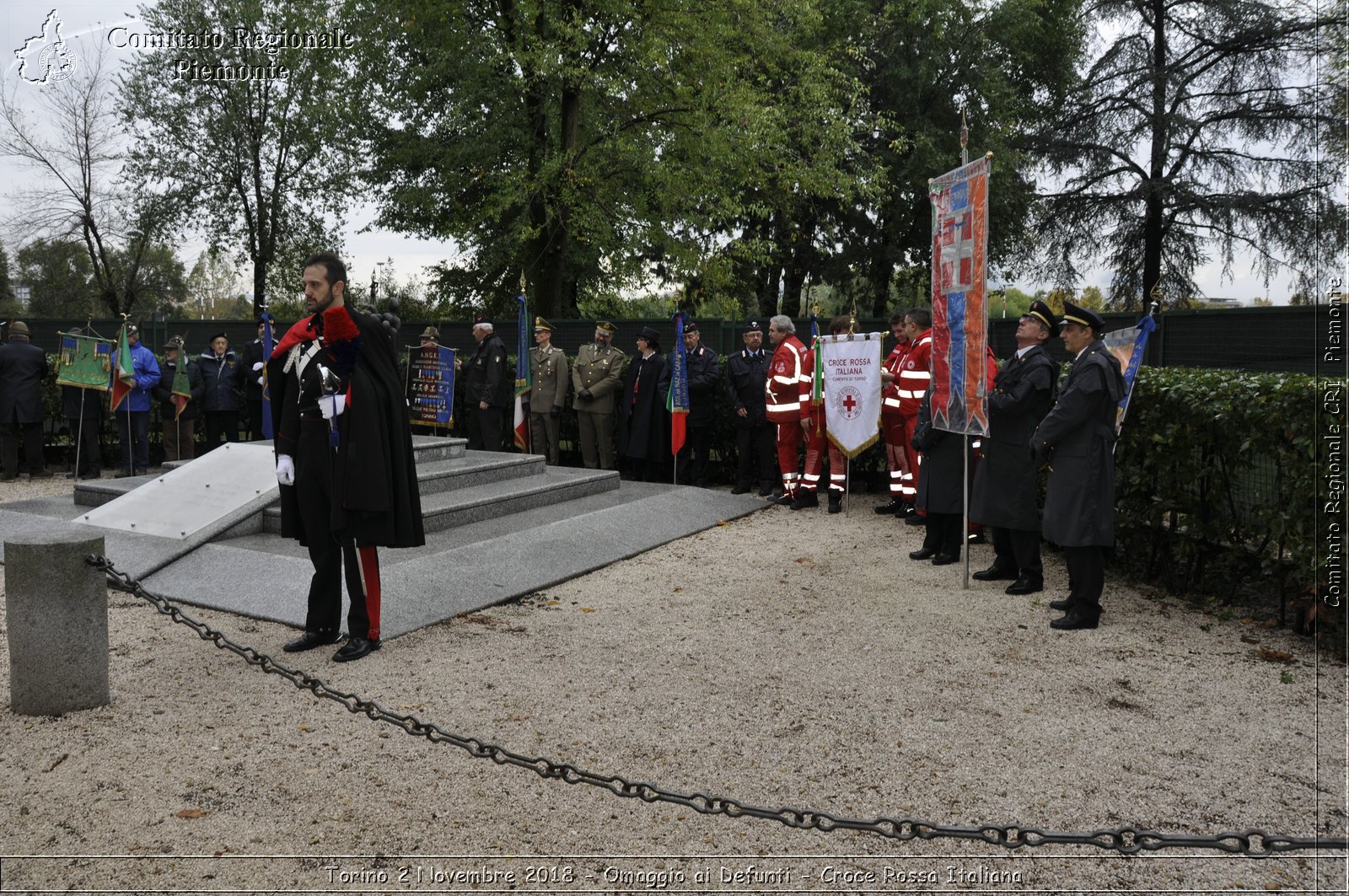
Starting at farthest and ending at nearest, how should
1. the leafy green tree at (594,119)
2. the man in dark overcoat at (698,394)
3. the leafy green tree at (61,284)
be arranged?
the leafy green tree at (61,284) < the leafy green tree at (594,119) < the man in dark overcoat at (698,394)

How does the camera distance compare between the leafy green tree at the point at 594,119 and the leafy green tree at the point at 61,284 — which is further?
the leafy green tree at the point at 61,284

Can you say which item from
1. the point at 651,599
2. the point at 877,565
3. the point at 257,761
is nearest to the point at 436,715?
the point at 257,761

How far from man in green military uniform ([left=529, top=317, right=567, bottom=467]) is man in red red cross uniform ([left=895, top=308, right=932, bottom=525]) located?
4683 millimetres

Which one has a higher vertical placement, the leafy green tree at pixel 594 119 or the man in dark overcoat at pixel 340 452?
the leafy green tree at pixel 594 119

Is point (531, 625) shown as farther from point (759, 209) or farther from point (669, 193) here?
point (759, 209)

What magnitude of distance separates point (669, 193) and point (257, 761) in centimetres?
1718

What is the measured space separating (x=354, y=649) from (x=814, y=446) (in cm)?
673

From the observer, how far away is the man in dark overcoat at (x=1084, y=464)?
6621mm

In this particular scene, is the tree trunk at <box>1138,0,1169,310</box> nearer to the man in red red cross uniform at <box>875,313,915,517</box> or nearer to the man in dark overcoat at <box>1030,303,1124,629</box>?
the man in red red cross uniform at <box>875,313,915,517</box>

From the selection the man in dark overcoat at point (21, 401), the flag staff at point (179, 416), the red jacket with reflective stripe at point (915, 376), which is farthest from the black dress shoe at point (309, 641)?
the man in dark overcoat at point (21, 401)

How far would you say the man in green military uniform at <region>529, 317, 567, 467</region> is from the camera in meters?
13.7

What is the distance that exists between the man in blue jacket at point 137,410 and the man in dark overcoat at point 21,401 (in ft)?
3.19

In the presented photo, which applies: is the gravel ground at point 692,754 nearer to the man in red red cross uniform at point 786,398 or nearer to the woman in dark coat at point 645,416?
the man in red red cross uniform at point 786,398

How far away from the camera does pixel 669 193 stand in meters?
20.3
